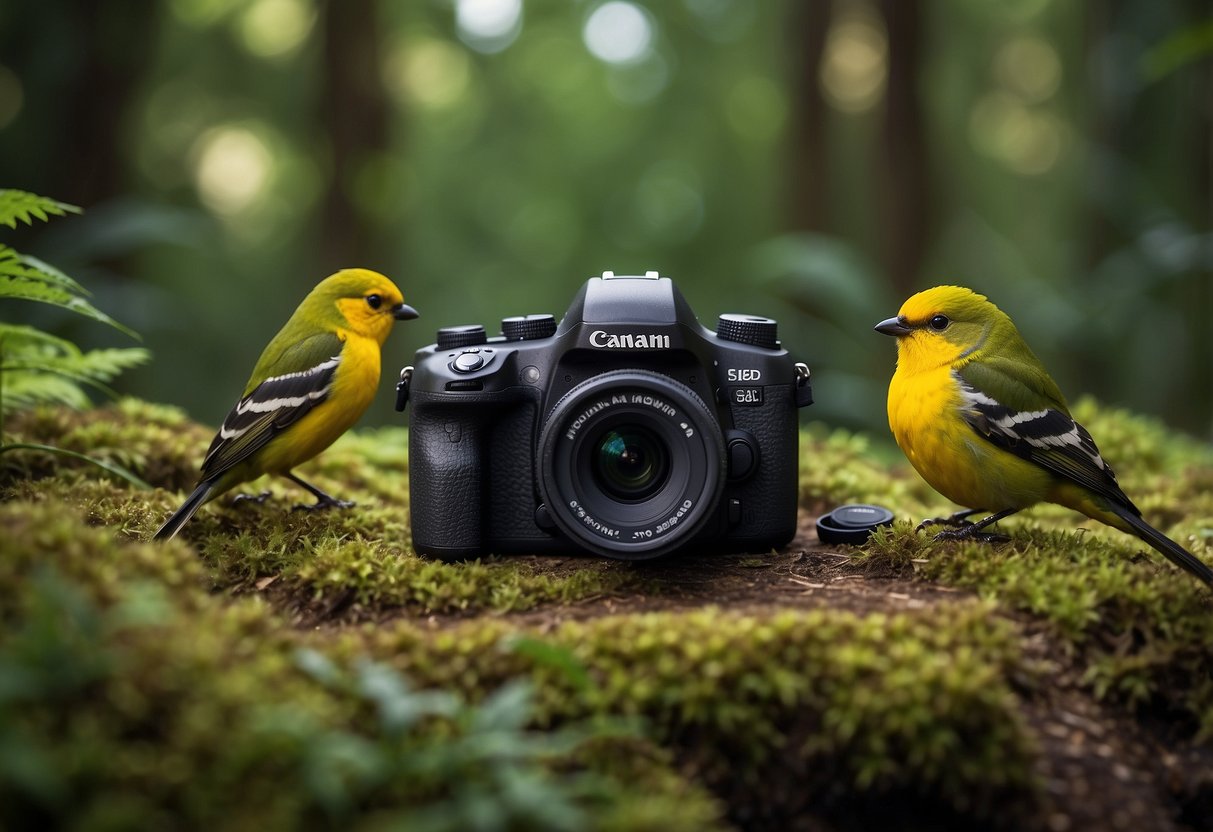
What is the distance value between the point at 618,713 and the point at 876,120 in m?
7.70

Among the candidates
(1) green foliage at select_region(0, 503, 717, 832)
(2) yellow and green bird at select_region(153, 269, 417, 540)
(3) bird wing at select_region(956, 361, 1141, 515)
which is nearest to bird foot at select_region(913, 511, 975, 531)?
(3) bird wing at select_region(956, 361, 1141, 515)

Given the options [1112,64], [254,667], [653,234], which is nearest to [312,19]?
[653,234]

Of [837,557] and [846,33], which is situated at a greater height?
[846,33]

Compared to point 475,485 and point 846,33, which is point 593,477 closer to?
point 475,485

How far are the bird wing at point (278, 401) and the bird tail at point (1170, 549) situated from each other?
329cm

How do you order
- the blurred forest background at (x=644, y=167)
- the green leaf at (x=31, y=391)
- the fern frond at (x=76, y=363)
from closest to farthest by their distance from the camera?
1. the fern frond at (x=76, y=363)
2. the green leaf at (x=31, y=391)
3. the blurred forest background at (x=644, y=167)

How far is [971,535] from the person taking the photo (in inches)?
151

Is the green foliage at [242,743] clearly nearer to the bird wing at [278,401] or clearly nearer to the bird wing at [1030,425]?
the bird wing at [278,401]

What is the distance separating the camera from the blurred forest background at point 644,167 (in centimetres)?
835

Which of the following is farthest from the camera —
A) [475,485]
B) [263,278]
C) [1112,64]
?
[263,278]

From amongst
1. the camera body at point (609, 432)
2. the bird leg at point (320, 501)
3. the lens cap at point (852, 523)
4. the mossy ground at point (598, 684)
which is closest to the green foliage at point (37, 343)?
the mossy ground at point (598, 684)

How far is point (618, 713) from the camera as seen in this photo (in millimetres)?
2561

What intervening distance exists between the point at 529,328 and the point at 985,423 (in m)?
1.82

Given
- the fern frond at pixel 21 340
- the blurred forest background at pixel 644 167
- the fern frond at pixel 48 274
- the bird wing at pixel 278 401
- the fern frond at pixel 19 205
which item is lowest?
the bird wing at pixel 278 401
